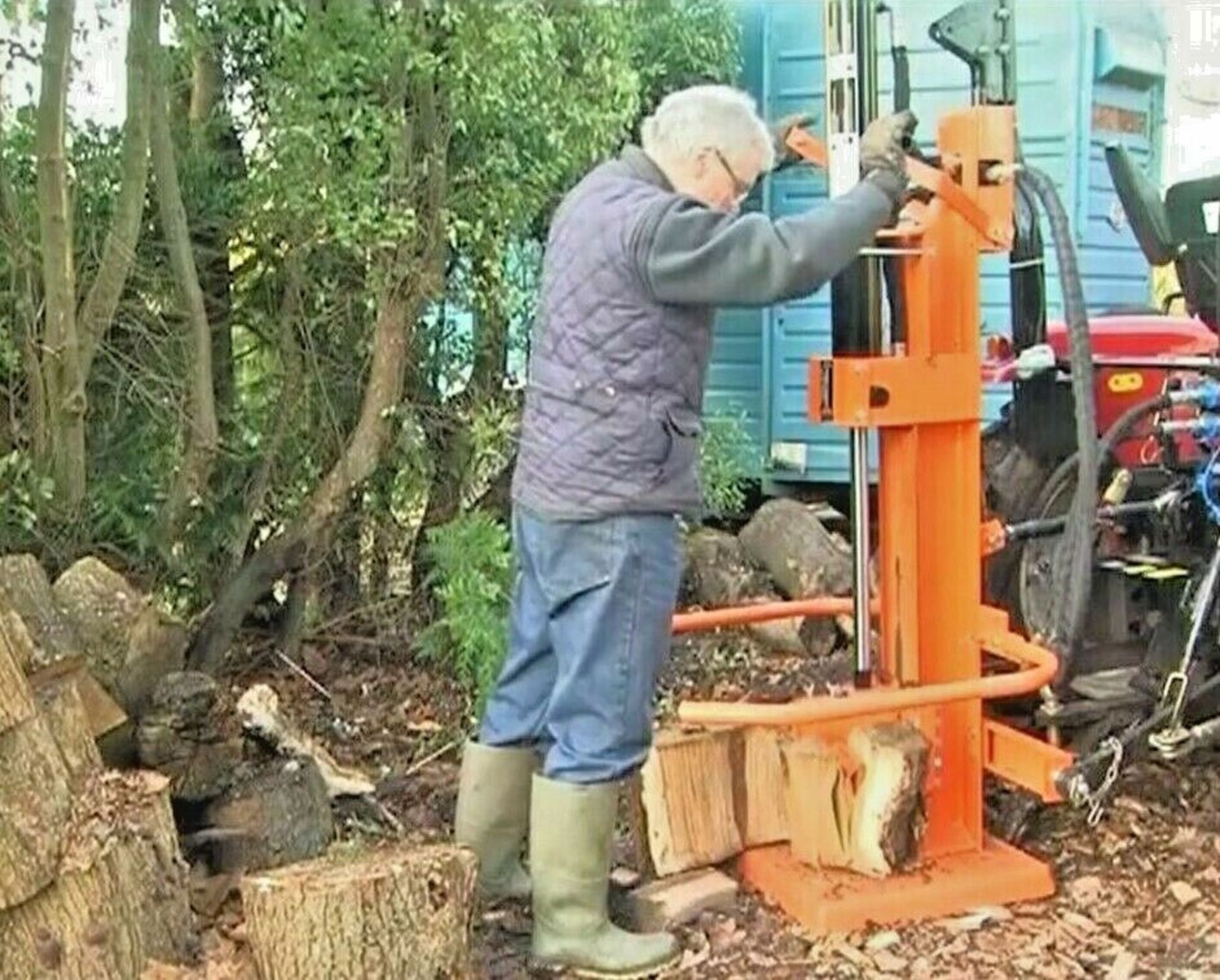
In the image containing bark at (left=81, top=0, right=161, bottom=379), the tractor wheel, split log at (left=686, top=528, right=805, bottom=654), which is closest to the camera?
bark at (left=81, top=0, right=161, bottom=379)

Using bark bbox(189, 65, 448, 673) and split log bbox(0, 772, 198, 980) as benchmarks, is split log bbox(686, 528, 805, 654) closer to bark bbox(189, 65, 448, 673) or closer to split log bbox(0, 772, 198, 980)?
bark bbox(189, 65, 448, 673)

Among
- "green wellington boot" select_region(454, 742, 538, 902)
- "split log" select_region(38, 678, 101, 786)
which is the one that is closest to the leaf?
"green wellington boot" select_region(454, 742, 538, 902)

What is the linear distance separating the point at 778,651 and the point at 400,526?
1350 millimetres

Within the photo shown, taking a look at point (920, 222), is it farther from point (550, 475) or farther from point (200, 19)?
point (200, 19)

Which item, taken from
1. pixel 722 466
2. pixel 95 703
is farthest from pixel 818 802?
pixel 722 466

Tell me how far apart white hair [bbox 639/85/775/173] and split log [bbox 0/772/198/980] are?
1566 millimetres

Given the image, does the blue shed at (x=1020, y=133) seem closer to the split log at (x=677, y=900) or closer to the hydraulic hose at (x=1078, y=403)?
the hydraulic hose at (x=1078, y=403)

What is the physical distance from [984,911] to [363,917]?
52.7 inches

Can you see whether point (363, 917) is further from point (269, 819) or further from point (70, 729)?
point (269, 819)

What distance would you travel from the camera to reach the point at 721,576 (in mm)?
6219

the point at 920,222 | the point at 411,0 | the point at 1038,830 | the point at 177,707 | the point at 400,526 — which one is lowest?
the point at 1038,830

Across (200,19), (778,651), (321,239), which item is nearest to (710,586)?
(778,651)

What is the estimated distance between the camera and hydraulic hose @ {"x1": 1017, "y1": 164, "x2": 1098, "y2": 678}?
3.30m

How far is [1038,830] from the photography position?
4051mm
